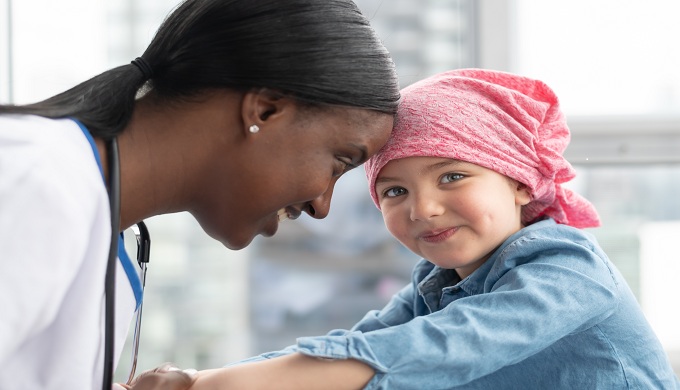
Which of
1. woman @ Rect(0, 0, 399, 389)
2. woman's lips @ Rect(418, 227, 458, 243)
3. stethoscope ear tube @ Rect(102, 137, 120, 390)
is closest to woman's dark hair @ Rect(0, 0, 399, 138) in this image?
woman @ Rect(0, 0, 399, 389)

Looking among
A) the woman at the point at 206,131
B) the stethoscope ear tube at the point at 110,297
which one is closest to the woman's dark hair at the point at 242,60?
the woman at the point at 206,131

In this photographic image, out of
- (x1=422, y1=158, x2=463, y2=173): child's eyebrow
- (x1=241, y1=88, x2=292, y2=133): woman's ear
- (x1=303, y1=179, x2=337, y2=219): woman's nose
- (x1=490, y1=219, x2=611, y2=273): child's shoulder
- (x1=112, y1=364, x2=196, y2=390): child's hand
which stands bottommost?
(x1=112, y1=364, x2=196, y2=390): child's hand

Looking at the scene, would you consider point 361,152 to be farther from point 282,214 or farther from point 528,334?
point 528,334

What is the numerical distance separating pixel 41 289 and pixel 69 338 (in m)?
0.11

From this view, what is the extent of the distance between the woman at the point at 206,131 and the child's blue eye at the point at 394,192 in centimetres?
12

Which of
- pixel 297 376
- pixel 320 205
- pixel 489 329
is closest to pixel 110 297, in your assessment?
pixel 297 376

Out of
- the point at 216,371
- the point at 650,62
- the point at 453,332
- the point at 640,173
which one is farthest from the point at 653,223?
the point at 216,371

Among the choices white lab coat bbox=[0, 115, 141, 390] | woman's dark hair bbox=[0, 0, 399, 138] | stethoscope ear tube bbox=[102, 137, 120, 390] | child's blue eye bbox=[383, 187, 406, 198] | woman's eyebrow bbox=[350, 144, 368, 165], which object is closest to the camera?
white lab coat bbox=[0, 115, 141, 390]

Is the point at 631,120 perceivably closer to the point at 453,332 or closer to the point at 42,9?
the point at 453,332

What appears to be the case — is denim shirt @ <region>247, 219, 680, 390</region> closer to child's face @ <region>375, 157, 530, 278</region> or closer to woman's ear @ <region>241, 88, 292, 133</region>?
child's face @ <region>375, 157, 530, 278</region>

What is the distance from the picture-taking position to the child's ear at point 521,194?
136 cm

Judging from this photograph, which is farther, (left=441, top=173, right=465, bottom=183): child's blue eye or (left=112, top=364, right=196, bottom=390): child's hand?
(left=441, top=173, right=465, bottom=183): child's blue eye

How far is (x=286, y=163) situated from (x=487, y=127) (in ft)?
1.14

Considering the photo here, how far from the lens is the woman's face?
3.80 ft
